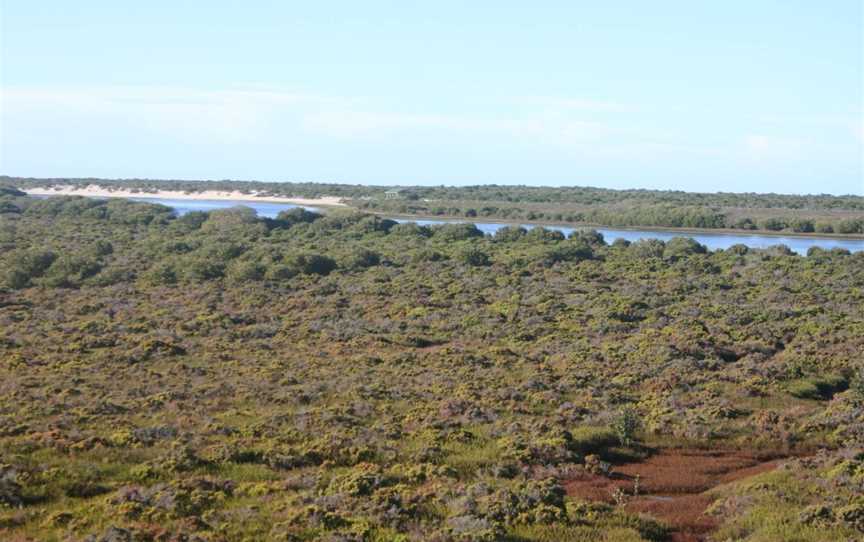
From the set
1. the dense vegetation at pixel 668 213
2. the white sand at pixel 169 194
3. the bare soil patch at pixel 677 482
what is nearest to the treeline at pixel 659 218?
the dense vegetation at pixel 668 213

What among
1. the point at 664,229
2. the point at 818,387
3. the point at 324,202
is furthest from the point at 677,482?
the point at 324,202

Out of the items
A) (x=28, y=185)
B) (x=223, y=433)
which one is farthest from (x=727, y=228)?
(x=28, y=185)

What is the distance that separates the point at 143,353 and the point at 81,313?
430 inches

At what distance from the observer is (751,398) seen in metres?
25.1

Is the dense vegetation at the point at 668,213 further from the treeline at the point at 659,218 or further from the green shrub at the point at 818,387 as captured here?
the green shrub at the point at 818,387

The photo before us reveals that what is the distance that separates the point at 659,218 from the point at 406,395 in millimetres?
90972

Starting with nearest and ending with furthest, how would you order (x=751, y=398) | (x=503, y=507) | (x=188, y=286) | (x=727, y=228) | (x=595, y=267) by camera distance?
(x=503, y=507) → (x=751, y=398) → (x=188, y=286) → (x=595, y=267) → (x=727, y=228)

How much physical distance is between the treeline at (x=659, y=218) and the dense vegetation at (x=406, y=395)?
50606 millimetres

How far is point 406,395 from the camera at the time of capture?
24922 mm

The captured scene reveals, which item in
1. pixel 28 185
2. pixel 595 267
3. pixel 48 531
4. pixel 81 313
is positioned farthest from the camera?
pixel 28 185

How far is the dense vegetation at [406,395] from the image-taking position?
15.2 metres

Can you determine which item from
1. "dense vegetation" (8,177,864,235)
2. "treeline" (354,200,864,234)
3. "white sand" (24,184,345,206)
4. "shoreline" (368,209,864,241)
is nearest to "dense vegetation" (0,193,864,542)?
"shoreline" (368,209,864,241)

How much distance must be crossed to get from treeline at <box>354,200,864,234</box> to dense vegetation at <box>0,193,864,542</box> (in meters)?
50.6

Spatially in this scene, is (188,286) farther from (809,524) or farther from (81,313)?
(809,524)
